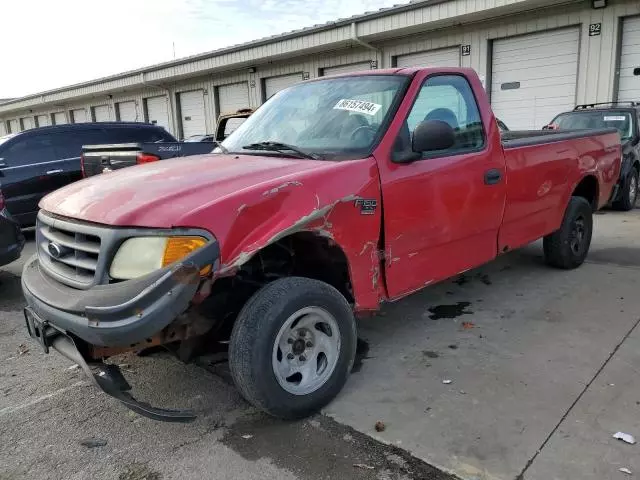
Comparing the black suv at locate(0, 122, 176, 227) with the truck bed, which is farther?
the black suv at locate(0, 122, 176, 227)

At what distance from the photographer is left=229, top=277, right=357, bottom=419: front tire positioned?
9.10ft

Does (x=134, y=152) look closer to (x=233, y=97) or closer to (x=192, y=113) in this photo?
(x=233, y=97)

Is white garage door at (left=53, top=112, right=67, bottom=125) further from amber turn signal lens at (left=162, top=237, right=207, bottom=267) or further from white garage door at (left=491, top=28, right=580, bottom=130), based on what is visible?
amber turn signal lens at (left=162, top=237, right=207, bottom=267)

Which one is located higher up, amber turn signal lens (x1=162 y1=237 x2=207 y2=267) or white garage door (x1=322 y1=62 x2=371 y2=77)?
white garage door (x1=322 y1=62 x2=371 y2=77)

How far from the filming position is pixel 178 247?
2541 millimetres

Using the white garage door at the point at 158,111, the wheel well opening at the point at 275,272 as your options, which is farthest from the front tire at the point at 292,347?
the white garage door at the point at 158,111

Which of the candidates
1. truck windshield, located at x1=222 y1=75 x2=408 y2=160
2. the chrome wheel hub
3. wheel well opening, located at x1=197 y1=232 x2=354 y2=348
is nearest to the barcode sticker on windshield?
truck windshield, located at x1=222 y1=75 x2=408 y2=160

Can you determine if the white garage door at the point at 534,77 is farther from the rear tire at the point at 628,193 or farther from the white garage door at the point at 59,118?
the white garage door at the point at 59,118

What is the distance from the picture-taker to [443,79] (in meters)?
4.04

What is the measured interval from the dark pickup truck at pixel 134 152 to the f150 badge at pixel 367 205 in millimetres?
3545

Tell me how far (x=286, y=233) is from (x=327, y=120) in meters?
1.25

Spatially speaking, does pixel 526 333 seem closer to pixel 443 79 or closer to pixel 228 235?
pixel 443 79

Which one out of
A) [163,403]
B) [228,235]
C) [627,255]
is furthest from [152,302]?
[627,255]

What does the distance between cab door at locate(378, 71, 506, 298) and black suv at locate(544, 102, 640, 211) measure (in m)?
5.88
